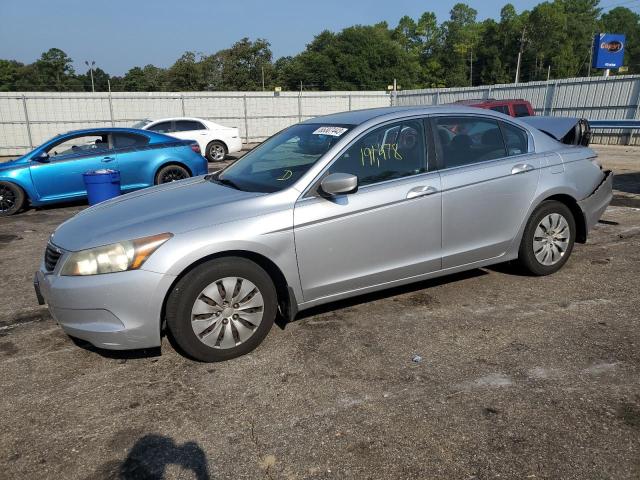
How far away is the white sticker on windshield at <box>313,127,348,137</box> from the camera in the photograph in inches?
158

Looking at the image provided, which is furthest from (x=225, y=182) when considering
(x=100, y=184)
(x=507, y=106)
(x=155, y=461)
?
(x=507, y=106)

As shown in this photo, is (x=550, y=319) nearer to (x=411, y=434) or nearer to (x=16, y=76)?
(x=411, y=434)

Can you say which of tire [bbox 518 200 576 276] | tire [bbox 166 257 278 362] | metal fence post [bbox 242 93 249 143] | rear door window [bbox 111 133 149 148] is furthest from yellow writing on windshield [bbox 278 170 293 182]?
metal fence post [bbox 242 93 249 143]

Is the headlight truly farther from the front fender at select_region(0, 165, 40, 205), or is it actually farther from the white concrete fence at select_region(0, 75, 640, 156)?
the white concrete fence at select_region(0, 75, 640, 156)

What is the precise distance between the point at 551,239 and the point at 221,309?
3127 mm

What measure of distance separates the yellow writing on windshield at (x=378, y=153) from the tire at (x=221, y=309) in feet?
3.91

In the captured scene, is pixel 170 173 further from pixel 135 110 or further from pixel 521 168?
pixel 135 110

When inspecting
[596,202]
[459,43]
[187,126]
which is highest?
[459,43]

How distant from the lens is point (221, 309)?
3.39m

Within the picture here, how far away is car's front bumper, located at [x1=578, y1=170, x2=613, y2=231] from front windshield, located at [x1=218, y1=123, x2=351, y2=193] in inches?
98.6

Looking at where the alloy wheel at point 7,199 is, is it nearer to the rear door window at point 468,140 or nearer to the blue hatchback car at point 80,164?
the blue hatchback car at point 80,164

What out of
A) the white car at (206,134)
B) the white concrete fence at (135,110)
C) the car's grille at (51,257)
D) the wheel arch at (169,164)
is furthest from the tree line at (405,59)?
the car's grille at (51,257)

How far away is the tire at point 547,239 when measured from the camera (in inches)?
183

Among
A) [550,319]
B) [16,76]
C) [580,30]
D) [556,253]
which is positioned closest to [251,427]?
[550,319]
